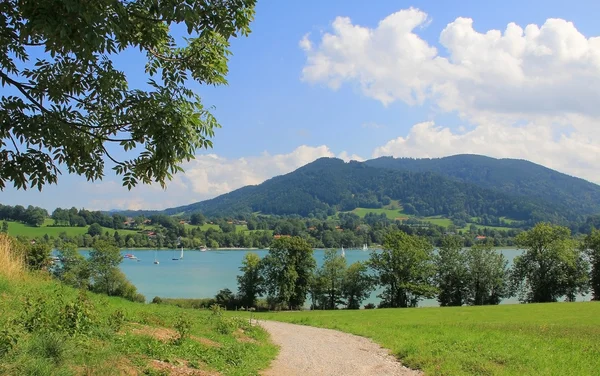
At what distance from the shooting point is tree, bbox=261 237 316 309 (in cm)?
5759

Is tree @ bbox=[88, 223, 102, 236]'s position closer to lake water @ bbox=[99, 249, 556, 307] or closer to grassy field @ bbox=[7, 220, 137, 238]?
grassy field @ bbox=[7, 220, 137, 238]

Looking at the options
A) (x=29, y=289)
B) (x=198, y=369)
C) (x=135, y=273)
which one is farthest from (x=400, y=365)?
(x=135, y=273)

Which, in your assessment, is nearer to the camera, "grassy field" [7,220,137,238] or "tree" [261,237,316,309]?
"tree" [261,237,316,309]

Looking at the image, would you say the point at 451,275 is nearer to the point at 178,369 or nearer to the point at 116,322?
the point at 116,322

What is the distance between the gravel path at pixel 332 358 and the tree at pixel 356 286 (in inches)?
1657

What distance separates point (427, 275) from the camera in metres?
59.4

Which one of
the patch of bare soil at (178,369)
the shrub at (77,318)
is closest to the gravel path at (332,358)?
the patch of bare soil at (178,369)

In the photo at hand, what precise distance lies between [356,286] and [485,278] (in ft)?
56.5

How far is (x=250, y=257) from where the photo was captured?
2357 inches

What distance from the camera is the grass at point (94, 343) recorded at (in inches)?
243

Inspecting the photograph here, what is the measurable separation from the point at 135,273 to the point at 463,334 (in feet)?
291

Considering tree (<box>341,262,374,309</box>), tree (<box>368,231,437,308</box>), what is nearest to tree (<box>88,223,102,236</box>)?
tree (<box>341,262,374,309</box>)

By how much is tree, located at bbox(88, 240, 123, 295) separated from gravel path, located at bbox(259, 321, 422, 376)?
140 ft

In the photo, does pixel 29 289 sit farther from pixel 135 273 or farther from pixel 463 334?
pixel 135 273
